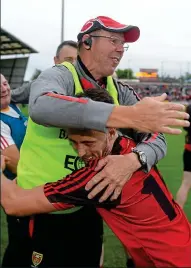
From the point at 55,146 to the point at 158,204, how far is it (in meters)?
0.67

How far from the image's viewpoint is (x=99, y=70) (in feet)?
8.46

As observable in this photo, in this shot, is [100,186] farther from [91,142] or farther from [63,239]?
[63,239]

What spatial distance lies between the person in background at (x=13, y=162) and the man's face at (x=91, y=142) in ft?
2.33

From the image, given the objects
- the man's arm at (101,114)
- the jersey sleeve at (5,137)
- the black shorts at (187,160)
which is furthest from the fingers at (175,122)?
the black shorts at (187,160)

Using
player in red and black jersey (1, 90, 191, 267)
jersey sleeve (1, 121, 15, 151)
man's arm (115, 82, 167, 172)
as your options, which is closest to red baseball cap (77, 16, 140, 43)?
man's arm (115, 82, 167, 172)

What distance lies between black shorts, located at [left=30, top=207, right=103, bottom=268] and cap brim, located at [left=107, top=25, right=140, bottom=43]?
104 cm

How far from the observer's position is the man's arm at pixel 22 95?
369cm

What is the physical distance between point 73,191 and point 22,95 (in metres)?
1.85

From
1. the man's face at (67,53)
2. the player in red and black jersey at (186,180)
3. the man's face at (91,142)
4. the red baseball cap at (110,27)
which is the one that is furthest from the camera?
the player in red and black jersey at (186,180)

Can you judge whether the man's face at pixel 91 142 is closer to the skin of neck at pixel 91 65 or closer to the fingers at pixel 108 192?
the fingers at pixel 108 192

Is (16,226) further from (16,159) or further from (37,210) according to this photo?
(37,210)

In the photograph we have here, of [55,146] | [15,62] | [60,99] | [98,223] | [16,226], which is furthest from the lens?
[15,62]

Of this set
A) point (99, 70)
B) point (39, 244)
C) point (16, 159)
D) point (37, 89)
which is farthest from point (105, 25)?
point (39, 244)

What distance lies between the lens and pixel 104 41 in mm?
2518
